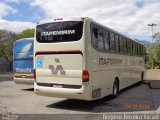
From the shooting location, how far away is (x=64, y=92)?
36.2 ft

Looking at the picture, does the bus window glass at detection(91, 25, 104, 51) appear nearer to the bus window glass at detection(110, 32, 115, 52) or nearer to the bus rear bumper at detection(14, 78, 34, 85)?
the bus window glass at detection(110, 32, 115, 52)

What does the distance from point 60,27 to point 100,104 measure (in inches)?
144

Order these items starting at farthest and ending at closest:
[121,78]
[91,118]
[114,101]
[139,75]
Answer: [139,75] < [121,78] < [114,101] < [91,118]

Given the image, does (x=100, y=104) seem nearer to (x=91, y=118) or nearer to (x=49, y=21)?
(x=91, y=118)

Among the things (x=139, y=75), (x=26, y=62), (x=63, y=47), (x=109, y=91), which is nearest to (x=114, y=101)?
(x=109, y=91)

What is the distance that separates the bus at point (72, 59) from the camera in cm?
1084

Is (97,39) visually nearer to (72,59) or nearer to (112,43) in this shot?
(72,59)

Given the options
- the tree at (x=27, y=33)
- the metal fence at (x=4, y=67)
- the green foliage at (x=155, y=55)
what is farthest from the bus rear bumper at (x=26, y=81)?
the tree at (x=27, y=33)

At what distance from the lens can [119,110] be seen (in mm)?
11242

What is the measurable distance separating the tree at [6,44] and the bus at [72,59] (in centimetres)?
4369

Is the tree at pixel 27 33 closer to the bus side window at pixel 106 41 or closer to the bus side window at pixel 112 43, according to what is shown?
the bus side window at pixel 112 43

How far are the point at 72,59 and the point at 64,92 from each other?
1.22 meters

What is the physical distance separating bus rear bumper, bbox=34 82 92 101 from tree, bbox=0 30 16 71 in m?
44.2

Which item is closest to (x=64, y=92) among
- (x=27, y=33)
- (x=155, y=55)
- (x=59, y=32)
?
(x=59, y=32)
